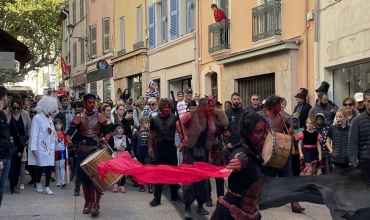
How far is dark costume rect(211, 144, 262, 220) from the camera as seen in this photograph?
5.17m

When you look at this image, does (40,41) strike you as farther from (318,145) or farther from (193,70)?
(318,145)

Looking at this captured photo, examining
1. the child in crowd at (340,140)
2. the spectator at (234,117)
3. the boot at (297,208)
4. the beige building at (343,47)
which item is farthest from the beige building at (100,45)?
the boot at (297,208)

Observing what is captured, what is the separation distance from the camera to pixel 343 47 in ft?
48.4

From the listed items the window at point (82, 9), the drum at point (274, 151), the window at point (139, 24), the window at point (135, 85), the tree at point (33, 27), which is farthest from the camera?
the tree at point (33, 27)

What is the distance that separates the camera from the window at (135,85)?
2922 centimetres

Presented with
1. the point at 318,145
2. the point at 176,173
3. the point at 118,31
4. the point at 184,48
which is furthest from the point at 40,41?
the point at 176,173

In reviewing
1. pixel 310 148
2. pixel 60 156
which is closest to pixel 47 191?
pixel 60 156

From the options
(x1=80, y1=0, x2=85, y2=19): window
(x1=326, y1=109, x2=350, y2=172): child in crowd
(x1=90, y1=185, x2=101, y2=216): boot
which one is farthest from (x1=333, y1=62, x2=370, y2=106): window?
(x1=80, y1=0, x2=85, y2=19): window

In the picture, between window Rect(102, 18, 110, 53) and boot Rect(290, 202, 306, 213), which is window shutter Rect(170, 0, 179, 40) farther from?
boot Rect(290, 202, 306, 213)

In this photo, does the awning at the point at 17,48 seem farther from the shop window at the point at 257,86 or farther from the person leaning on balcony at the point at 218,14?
the person leaning on balcony at the point at 218,14

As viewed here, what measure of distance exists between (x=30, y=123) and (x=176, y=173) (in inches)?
286

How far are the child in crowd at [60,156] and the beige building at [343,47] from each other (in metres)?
6.60

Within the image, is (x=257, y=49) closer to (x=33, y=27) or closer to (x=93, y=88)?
(x=93, y=88)

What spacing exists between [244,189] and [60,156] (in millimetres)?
7485
